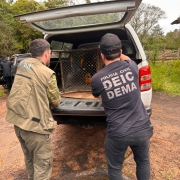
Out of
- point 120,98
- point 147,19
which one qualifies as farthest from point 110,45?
point 147,19

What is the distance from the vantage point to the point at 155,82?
8383mm

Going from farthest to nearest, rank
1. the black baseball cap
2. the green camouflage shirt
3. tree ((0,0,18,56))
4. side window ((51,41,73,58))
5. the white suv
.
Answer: tree ((0,0,18,56)) < side window ((51,41,73,58)) < the white suv < the green camouflage shirt < the black baseball cap

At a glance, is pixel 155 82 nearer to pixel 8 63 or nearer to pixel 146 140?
pixel 8 63

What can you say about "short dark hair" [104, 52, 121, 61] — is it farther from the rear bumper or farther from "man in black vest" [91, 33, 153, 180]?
the rear bumper

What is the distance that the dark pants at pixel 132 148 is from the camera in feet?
6.38

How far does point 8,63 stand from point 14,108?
681 centimetres

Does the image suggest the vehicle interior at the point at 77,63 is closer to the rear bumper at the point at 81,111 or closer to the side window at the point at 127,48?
the side window at the point at 127,48

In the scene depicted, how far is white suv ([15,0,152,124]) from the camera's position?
2.32 metres

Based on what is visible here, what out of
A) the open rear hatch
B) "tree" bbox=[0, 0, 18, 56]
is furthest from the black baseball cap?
"tree" bbox=[0, 0, 18, 56]

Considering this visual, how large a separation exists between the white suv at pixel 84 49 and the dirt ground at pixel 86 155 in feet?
2.16

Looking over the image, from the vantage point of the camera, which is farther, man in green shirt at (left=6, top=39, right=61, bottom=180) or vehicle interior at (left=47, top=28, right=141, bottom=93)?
vehicle interior at (left=47, top=28, right=141, bottom=93)

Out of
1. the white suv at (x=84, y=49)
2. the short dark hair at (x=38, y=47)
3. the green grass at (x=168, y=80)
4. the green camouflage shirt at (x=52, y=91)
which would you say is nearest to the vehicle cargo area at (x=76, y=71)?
the white suv at (x=84, y=49)

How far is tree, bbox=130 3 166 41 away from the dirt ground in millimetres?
22035

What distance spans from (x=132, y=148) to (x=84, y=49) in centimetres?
190
